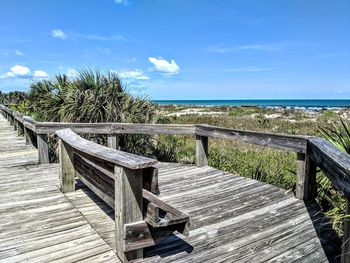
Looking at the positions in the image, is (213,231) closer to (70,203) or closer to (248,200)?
(248,200)

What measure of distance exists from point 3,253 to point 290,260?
2.71 m

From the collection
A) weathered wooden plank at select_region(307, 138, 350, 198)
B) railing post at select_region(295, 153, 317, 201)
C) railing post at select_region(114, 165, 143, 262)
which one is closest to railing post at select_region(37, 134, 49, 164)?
railing post at select_region(114, 165, 143, 262)

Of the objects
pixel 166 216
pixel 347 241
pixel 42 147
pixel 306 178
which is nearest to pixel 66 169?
pixel 42 147

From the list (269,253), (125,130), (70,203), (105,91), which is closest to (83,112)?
(105,91)

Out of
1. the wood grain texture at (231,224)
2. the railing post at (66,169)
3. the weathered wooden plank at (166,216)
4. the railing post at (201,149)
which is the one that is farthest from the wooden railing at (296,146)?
the railing post at (66,169)

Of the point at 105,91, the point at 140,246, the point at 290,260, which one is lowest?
the point at 290,260

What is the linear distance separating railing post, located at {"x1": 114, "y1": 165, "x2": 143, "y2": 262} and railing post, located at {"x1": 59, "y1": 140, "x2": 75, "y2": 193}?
2.19 metres

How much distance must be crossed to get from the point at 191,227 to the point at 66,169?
2244mm

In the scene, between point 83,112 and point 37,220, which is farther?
point 83,112

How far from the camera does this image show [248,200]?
4613 mm

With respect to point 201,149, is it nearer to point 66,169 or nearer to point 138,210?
point 66,169

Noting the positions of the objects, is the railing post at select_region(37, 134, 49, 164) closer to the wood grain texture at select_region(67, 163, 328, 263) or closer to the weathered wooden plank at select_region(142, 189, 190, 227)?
the wood grain texture at select_region(67, 163, 328, 263)

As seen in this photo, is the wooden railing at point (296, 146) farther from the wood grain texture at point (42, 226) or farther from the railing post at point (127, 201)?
the railing post at point (127, 201)

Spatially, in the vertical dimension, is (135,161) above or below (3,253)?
above
